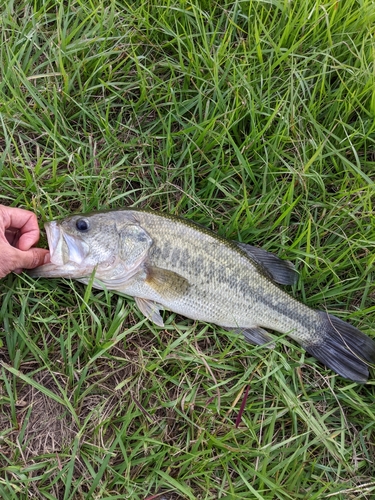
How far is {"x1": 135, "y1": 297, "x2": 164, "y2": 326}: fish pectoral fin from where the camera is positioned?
11.4 ft

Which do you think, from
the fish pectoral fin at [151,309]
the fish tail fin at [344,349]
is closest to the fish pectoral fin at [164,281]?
the fish pectoral fin at [151,309]

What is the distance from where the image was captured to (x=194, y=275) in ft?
11.4

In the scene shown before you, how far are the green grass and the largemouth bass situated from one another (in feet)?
0.43

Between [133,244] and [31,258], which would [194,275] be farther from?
[31,258]

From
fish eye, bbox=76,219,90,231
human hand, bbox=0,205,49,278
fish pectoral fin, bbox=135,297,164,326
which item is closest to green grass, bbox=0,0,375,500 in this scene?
fish pectoral fin, bbox=135,297,164,326

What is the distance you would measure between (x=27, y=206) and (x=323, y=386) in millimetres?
2701

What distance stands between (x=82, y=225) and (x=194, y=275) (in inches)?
35.8

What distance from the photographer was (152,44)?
3.91 metres

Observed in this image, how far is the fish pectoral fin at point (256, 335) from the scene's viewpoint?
356cm

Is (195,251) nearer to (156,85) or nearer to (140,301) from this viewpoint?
(140,301)

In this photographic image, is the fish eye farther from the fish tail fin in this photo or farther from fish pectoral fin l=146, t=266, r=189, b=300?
the fish tail fin

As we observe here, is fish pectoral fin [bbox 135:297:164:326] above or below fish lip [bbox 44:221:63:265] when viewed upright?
below

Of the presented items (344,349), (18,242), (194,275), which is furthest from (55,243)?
(344,349)

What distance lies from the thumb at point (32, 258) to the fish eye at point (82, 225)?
0.30m
